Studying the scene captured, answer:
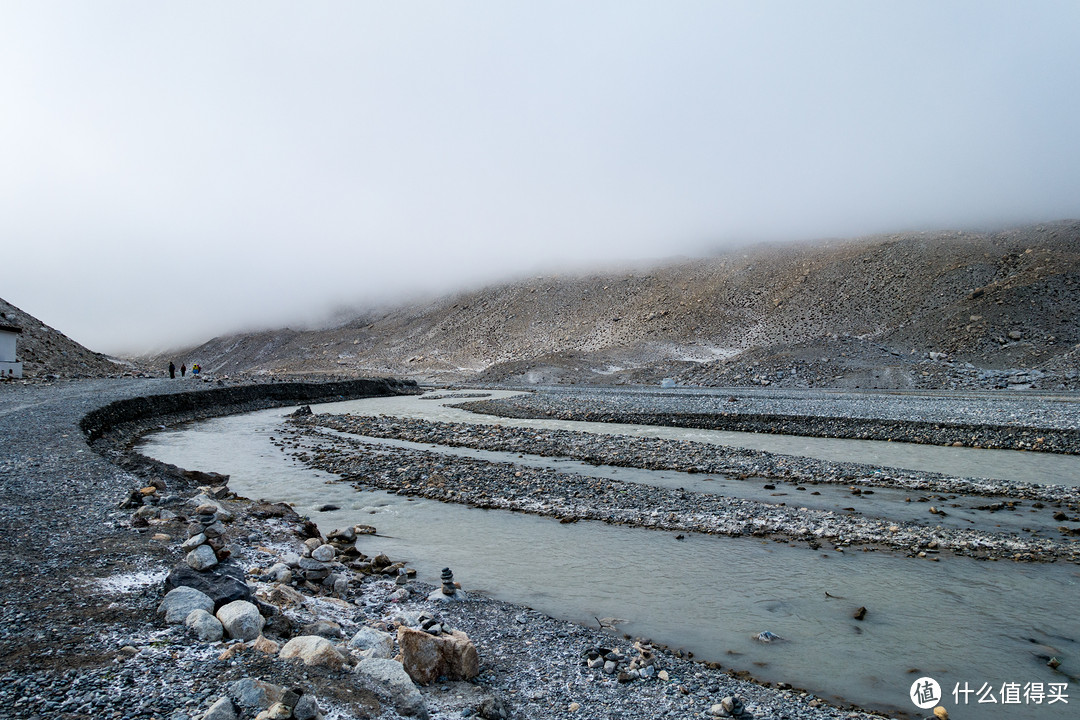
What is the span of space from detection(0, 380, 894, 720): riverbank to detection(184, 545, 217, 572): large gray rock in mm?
379

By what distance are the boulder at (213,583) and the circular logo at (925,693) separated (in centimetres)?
684

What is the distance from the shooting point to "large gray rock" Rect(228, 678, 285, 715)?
429 cm

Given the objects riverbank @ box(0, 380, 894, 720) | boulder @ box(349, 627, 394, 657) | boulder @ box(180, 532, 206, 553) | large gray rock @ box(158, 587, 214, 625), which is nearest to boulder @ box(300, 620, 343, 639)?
boulder @ box(349, 627, 394, 657)

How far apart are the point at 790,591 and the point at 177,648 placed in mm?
7736

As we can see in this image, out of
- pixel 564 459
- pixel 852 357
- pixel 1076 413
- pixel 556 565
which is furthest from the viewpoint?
pixel 852 357

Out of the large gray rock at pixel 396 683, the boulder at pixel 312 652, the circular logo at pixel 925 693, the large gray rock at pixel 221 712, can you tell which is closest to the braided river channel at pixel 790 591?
the circular logo at pixel 925 693

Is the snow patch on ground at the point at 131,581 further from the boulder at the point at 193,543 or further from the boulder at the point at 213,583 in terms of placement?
the boulder at the point at 193,543

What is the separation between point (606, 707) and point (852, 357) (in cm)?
6169

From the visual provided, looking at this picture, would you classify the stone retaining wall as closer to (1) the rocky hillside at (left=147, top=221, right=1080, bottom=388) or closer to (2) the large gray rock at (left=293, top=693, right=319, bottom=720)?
(1) the rocky hillside at (left=147, top=221, right=1080, bottom=388)

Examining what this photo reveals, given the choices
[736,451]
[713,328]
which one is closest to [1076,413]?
[736,451]

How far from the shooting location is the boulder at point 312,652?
16.9ft

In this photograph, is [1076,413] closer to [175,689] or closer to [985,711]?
[985,711]

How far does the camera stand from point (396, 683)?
5172 mm

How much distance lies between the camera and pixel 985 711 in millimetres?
6031
